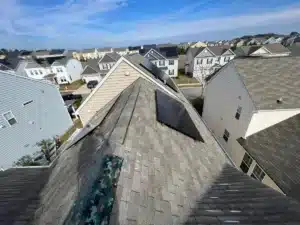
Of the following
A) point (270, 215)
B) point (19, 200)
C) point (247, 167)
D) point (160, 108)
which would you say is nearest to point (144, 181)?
point (270, 215)

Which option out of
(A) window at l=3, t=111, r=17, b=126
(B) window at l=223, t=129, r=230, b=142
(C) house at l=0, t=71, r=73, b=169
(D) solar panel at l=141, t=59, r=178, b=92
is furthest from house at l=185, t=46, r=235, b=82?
(A) window at l=3, t=111, r=17, b=126

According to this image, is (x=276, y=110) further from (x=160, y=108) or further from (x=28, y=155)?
(x=28, y=155)

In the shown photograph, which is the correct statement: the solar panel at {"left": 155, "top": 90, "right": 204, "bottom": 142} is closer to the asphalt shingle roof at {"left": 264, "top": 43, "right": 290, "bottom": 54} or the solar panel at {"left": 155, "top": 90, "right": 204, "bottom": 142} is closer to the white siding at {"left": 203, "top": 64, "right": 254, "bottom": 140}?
the white siding at {"left": 203, "top": 64, "right": 254, "bottom": 140}

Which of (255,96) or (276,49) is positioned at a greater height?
(255,96)

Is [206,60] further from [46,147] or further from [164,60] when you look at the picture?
[46,147]

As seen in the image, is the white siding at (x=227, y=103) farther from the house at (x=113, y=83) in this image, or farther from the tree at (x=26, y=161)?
the tree at (x=26, y=161)

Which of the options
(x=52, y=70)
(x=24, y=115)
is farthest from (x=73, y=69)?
(x=24, y=115)

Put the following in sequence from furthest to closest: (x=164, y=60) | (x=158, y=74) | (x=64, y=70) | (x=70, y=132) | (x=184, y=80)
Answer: (x=64, y=70), (x=164, y=60), (x=184, y=80), (x=70, y=132), (x=158, y=74)

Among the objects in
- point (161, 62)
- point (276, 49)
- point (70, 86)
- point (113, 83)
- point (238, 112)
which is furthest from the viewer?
point (70, 86)
